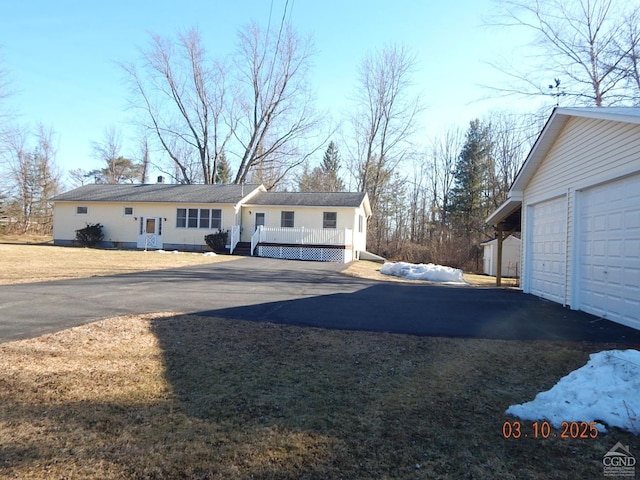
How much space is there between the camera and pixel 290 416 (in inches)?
132

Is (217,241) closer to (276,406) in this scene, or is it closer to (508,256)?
(508,256)

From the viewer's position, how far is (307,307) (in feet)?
26.7

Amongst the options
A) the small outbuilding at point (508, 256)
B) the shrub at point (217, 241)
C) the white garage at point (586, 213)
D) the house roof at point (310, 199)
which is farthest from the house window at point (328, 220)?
the white garage at point (586, 213)

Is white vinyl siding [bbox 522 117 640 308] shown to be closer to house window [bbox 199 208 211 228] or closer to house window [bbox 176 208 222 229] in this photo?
house window [bbox 176 208 222 229]

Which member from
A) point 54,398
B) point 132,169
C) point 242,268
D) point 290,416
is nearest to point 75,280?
point 242,268

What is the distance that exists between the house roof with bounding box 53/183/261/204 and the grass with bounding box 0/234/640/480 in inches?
802

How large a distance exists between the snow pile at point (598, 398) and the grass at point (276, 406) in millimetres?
152

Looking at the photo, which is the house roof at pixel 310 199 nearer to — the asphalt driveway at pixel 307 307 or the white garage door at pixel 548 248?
the asphalt driveway at pixel 307 307

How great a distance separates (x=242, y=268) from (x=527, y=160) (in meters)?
10.7

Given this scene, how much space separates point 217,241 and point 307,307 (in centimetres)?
1702

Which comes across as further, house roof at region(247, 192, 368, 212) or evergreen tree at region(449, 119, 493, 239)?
evergreen tree at region(449, 119, 493, 239)

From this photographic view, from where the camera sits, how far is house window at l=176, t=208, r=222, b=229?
25188 mm
